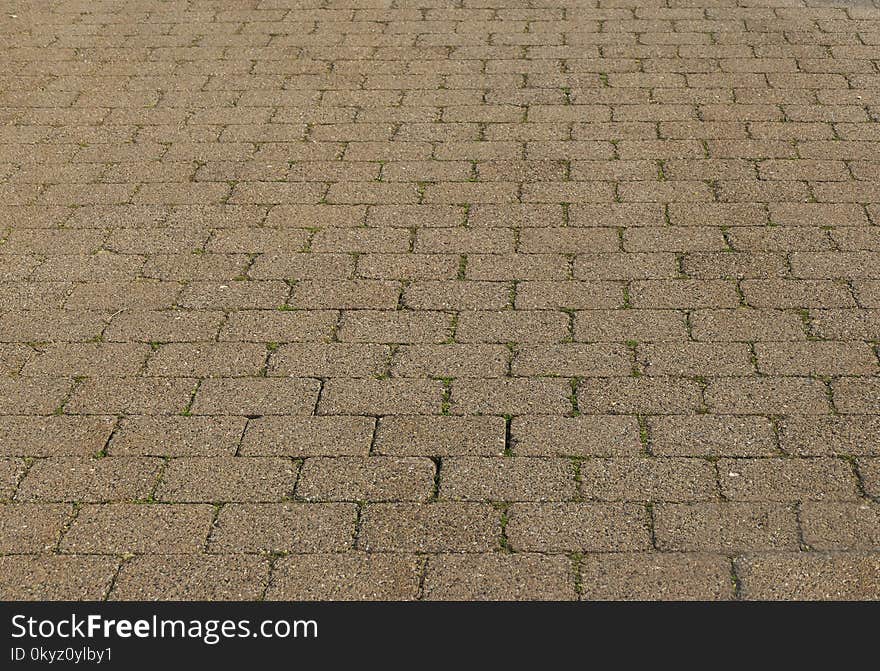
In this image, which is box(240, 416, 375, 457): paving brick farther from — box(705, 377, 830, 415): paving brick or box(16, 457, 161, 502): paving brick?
box(705, 377, 830, 415): paving brick

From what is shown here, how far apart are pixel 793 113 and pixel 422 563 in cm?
485

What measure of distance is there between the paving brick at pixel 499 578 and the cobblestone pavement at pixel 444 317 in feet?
0.04

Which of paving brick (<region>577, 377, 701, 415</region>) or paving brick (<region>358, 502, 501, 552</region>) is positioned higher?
paving brick (<region>358, 502, 501, 552</region>)

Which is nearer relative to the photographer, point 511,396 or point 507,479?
point 507,479

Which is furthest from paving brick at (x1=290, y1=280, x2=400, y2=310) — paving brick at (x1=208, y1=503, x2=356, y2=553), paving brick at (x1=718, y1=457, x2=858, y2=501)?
paving brick at (x1=718, y1=457, x2=858, y2=501)

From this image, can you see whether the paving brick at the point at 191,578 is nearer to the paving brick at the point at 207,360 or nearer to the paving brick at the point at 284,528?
the paving brick at the point at 284,528

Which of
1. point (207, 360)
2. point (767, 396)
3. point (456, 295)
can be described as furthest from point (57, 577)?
point (767, 396)

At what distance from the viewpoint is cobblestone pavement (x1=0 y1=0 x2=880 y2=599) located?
14.1 feet

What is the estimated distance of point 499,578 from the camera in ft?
13.5

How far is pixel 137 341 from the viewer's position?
556 cm

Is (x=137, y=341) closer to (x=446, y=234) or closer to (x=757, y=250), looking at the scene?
(x=446, y=234)

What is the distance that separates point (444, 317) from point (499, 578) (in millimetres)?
1802

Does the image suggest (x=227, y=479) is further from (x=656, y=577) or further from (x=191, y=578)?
(x=656, y=577)

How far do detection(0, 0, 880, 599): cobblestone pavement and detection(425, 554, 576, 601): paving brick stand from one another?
1 centimetres
